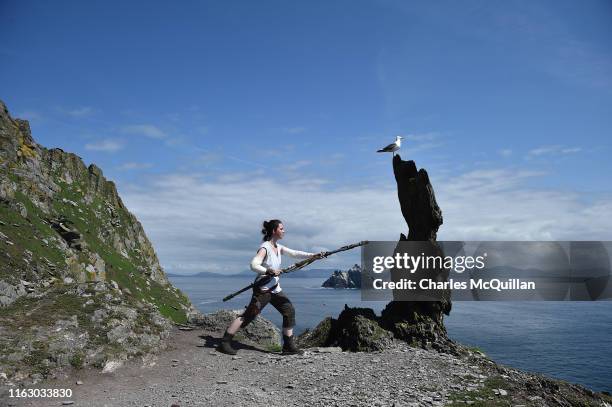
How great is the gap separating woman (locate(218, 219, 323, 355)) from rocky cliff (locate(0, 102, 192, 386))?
2715mm

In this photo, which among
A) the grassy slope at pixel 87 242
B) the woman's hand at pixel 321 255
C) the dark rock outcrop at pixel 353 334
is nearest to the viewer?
the woman's hand at pixel 321 255

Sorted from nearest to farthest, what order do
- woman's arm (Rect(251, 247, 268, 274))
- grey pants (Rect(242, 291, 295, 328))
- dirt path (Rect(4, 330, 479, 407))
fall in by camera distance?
dirt path (Rect(4, 330, 479, 407)), woman's arm (Rect(251, 247, 268, 274)), grey pants (Rect(242, 291, 295, 328))

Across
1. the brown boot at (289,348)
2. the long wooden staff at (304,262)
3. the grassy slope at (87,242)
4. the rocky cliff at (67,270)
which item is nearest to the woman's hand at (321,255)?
the long wooden staff at (304,262)

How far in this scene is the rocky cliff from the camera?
12266 millimetres

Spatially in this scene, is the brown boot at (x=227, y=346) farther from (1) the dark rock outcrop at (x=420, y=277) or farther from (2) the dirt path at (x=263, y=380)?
(1) the dark rock outcrop at (x=420, y=277)

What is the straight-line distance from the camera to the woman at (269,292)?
13.7 meters

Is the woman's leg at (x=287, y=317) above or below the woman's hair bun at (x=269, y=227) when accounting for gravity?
below

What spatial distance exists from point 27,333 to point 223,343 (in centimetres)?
574

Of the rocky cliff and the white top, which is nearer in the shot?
the rocky cliff

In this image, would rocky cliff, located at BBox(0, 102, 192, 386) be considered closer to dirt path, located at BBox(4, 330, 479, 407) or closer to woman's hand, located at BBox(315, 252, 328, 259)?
dirt path, located at BBox(4, 330, 479, 407)

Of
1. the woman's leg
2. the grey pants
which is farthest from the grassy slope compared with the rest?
the woman's leg

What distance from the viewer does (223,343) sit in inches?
550

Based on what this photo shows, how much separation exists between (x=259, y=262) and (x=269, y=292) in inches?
48.8

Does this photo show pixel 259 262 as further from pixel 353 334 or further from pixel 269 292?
pixel 353 334
